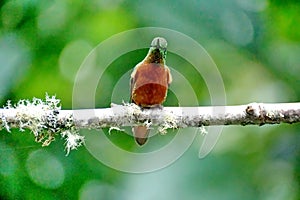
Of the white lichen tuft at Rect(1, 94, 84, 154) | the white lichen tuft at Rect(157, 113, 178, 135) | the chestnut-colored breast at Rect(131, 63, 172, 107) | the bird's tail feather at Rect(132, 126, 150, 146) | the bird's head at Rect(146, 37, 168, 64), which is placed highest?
the bird's head at Rect(146, 37, 168, 64)

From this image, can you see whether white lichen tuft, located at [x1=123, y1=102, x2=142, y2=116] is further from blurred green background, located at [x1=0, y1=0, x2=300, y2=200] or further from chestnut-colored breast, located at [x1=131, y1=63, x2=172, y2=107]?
blurred green background, located at [x1=0, y1=0, x2=300, y2=200]

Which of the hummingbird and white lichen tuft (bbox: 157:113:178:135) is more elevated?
the hummingbird

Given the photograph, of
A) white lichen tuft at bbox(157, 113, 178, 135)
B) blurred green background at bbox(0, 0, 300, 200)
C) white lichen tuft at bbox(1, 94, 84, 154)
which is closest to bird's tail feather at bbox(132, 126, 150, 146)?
white lichen tuft at bbox(157, 113, 178, 135)

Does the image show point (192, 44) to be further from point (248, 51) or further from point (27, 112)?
point (27, 112)

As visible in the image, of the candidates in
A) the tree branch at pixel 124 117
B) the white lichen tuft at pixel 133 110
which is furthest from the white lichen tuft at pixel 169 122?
the white lichen tuft at pixel 133 110

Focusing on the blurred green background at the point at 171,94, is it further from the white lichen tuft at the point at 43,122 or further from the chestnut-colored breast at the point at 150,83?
the white lichen tuft at the point at 43,122

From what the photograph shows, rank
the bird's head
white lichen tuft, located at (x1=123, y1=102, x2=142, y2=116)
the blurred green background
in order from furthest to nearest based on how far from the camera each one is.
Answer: the blurred green background < the bird's head < white lichen tuft, located at (x1=123, y1=102, x2=142, y2=116)

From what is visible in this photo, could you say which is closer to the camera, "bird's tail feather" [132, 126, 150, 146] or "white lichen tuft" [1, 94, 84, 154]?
"white lichen tuft" [1, 94, 84, 154]
